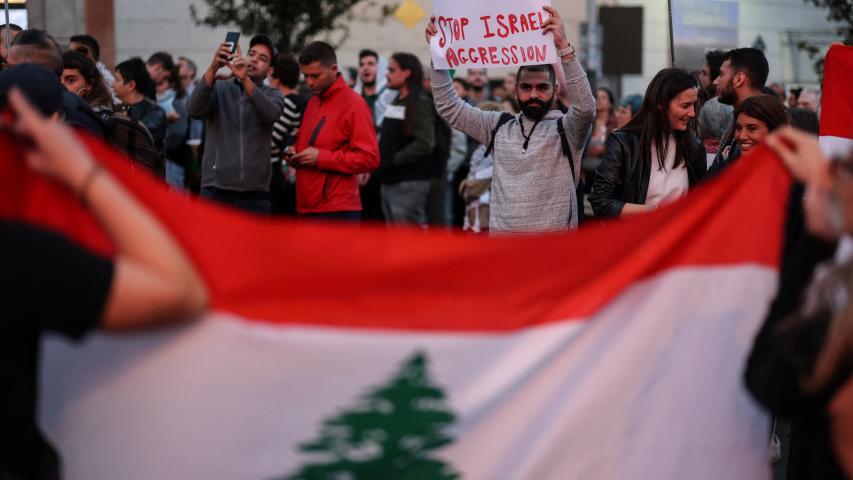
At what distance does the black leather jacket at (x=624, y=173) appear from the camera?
7258 millimetres

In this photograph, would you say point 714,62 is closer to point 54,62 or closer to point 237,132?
point 237,132

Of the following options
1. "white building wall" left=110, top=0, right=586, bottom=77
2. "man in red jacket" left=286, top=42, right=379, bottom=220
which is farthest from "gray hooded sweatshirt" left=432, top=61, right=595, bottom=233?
"white building wall" left=110, top=0, right=586, bottom=77

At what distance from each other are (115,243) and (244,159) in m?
6.86

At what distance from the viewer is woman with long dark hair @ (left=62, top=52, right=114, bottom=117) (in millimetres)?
8367

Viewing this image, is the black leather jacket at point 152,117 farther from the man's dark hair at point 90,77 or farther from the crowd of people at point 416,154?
the man's dark hair at point 90,77

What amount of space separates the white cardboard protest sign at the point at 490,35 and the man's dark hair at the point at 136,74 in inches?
128

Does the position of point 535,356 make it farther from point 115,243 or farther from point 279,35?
point 279,35

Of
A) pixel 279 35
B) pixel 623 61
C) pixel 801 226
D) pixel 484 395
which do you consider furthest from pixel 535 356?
pixel 623 61

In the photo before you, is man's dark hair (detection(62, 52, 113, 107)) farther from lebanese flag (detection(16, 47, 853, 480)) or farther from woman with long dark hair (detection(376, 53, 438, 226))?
lebanese flag (detection(16, 47, 853, 480))

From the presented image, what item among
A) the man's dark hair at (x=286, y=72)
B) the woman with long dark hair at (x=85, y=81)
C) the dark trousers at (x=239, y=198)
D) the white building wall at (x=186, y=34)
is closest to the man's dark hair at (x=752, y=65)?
the dark trousers at (x=239, y=198)

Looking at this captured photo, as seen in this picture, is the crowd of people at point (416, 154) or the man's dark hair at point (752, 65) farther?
the man's dark hair at point (752, 65)

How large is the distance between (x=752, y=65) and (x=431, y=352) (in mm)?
5609

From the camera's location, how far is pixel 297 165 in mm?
9461

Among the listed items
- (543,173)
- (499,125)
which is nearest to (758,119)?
(543,173)
